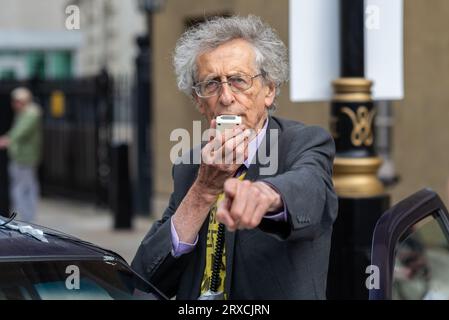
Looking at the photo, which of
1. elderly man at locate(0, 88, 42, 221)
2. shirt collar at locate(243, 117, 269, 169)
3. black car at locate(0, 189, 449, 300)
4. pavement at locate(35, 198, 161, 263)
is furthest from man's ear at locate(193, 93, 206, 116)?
elderly man at locate(0, 88, 42, 221)

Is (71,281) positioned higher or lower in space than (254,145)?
lower

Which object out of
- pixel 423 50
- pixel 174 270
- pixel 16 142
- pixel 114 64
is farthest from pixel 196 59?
pixel 114 64

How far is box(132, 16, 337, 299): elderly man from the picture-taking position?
2.45 meters

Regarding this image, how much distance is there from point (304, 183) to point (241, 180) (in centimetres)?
25

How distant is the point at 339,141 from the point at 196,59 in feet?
7.88

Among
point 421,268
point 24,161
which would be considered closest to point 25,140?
point 24,161

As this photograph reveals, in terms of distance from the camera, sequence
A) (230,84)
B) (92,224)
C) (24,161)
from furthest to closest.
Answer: (92,224), (24,161), (230,84)

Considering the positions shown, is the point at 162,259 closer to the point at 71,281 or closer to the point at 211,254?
the point at 211,254

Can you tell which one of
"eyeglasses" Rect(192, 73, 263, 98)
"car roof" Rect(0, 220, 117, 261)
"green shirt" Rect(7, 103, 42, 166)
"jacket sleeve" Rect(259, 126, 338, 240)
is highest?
"eyeglasses" Rect(192, 73, 263, 98)

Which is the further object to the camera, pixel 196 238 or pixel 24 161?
pixel 24 161

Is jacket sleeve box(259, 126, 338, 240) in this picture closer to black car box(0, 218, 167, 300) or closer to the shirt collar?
the shirt collar

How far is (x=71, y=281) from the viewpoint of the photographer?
8.25ft

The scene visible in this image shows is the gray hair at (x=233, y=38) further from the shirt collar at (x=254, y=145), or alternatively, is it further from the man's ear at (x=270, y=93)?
the shirt collar at (x=254, y=145)

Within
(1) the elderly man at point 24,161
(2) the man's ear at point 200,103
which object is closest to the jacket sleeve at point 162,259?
(2) the man's ear at point 200,103
